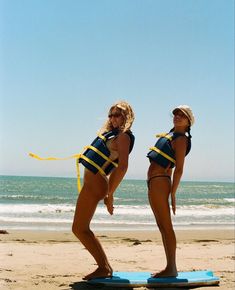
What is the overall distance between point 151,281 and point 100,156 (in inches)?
64.0

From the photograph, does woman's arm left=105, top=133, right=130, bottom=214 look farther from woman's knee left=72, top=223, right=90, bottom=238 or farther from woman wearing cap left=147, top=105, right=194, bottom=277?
woman wearing cap left=147, top=105, right=194, bottom=277

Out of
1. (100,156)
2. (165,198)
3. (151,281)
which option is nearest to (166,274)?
(151,281)

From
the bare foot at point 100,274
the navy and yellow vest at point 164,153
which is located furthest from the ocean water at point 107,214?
the navy and yellow vest at point 164,153

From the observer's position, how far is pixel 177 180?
5.20 meters

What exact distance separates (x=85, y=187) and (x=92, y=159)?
1.15 feet

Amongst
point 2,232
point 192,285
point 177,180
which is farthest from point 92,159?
point 2,232

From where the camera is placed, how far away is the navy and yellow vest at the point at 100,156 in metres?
5.11

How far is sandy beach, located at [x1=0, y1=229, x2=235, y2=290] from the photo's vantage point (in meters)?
5.51

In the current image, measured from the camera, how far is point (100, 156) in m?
5.12

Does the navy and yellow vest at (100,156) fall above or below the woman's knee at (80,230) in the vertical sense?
above

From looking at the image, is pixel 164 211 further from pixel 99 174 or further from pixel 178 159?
pixel 99 174

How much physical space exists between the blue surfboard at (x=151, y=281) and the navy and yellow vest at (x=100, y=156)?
4.20ft

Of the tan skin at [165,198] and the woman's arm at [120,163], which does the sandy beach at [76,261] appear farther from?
the woman's arm at [120,163]

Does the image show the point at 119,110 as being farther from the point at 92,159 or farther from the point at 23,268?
the point at 23,268
